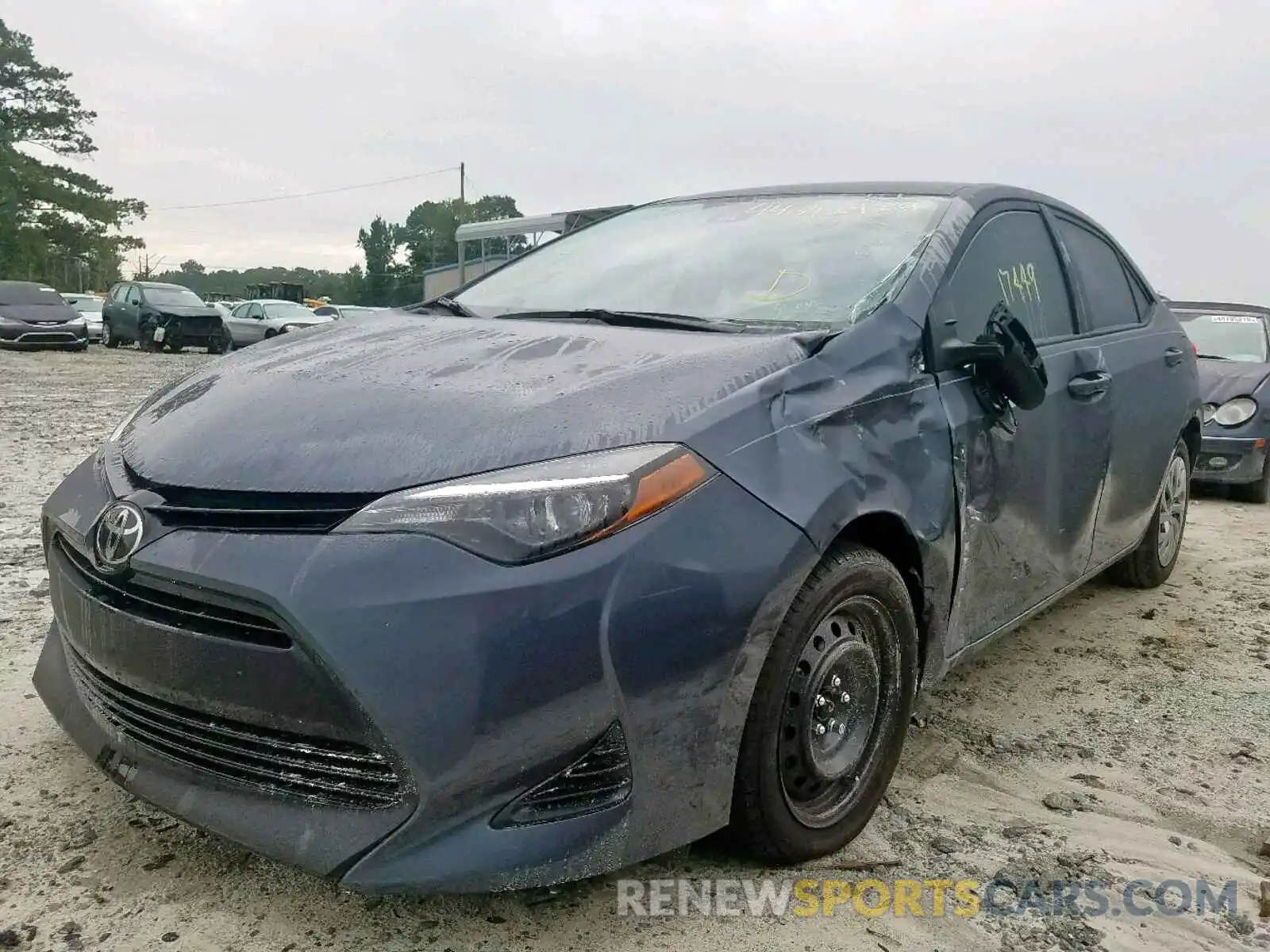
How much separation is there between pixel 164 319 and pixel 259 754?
70.7 ft

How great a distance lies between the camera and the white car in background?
25328 mm

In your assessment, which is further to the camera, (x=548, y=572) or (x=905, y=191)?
(x=905, y=191)

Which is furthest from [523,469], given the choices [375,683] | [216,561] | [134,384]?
[134,384]

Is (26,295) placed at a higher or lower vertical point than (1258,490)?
higher

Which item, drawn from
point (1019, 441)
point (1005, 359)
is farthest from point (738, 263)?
point (1019, 441)

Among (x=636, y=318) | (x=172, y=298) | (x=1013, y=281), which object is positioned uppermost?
(x=1013, y=281)

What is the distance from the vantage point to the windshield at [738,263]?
252cm

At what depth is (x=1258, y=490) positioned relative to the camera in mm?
Answer: 7113

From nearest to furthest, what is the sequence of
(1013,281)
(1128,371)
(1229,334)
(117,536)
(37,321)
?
(117,536), (1013,281), (1128,371), (1229,334), (37,321)

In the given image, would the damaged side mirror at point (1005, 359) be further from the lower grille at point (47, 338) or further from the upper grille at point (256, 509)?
the lower grille at point (47, 338)

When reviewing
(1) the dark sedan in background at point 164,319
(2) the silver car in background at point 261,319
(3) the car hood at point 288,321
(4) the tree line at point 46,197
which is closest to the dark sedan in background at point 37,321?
(1) the dark sedan in background at point 164,319

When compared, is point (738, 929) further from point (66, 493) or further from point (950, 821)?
point (66, 493)

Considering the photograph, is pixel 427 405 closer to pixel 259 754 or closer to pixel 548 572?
pixel 548 572

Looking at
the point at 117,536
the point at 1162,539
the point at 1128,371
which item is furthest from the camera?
the point at 1162,539
